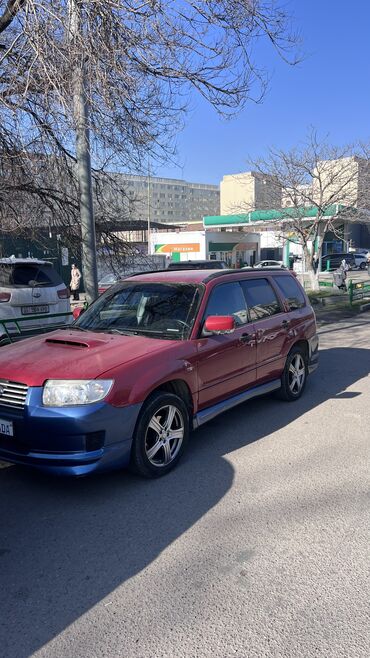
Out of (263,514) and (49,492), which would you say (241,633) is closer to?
(263,514)

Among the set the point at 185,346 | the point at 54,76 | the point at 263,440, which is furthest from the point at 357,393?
the point at 54,76

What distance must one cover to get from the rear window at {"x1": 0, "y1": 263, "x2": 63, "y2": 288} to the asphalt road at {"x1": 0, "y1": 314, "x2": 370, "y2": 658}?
156 inches

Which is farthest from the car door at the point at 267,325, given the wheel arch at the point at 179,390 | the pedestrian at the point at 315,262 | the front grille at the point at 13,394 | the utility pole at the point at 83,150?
the pedestrian at the point at 315,262

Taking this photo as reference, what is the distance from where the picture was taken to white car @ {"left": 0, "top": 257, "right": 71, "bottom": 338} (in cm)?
742

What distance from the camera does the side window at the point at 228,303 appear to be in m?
5.00

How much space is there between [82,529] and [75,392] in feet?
3.11

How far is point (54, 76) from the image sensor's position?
5809 mm

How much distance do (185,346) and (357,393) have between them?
345cm

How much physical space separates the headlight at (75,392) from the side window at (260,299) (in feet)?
7.83

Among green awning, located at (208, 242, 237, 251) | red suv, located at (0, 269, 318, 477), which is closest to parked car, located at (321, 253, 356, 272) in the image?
green awning, located at (208, 242, 237, 251)

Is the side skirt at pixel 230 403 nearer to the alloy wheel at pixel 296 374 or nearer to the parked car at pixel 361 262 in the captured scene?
the alloy wheel at pixel 296 374

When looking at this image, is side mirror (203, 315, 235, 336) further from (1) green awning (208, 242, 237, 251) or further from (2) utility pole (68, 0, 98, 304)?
(1) green awning (208, 242, 237, 251)

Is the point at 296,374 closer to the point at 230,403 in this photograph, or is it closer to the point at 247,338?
the point at 247,338

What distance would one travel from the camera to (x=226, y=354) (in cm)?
492
